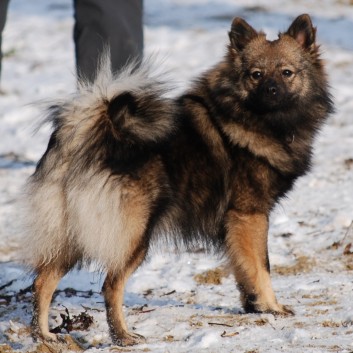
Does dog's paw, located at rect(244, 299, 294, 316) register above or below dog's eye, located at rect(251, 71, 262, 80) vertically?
below

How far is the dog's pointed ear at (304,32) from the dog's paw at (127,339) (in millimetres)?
1916

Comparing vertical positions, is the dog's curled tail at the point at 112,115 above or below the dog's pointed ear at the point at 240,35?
below

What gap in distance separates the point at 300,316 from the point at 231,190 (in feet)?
2.45

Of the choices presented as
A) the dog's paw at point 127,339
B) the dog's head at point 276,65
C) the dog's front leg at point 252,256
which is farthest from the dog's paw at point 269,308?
the dog's head at point 276,65

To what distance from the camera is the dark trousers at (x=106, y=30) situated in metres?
5.74

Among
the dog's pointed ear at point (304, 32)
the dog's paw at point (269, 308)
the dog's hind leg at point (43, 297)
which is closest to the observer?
the dog's hind leg at point (43, 297)

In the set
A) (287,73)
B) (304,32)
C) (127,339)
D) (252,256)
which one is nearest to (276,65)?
(287,73)

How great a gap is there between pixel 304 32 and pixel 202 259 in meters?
1.63

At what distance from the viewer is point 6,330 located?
4.21m

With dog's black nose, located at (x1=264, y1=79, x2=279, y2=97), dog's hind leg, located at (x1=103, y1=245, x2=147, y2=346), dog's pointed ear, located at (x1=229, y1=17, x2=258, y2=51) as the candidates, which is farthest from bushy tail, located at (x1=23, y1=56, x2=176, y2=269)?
dog's pointed ear, located at (x1=229, y1=17, x2=258, y2=51)

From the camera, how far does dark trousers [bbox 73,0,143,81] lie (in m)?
5.74

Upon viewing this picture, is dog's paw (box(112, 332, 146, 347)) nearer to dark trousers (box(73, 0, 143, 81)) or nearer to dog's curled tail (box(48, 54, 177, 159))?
dog's curled tail (box(48, 54, 177, 159))

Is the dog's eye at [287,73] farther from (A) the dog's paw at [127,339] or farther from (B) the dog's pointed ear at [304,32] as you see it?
(A) the dog's paw at [127,339]

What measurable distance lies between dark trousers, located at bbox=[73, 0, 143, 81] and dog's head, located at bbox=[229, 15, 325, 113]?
1.26 meters
